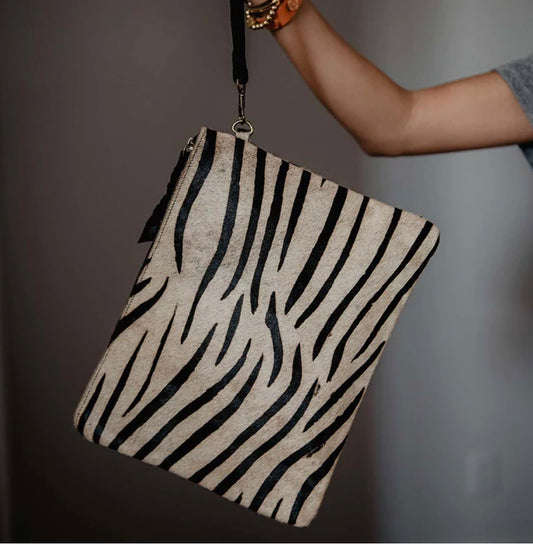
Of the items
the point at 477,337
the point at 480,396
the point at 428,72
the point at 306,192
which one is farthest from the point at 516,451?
the point at 306,192

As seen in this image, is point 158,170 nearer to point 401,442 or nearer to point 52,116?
point 52,116

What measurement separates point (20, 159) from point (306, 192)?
0.80 metres

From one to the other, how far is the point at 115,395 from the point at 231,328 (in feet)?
0.41

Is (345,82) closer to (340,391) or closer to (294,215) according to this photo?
(294,215)

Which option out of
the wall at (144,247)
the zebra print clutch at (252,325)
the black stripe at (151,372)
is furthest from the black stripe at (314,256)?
the wall at (144,247)

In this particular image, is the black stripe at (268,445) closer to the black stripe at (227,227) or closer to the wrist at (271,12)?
the black stripe at (227,227)

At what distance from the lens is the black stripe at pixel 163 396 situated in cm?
59

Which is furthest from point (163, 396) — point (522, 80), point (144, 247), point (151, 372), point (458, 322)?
point (458, 322)

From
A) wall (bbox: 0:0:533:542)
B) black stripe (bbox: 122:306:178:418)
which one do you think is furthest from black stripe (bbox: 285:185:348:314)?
wall (bbox: 0:0:533:542)

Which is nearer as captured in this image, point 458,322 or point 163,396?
point 163,396

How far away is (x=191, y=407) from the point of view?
1.98 ft

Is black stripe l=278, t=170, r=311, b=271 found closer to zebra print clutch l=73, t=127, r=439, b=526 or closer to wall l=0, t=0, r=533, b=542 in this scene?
zebra print clutch l=73, t=127, r=439, b=526

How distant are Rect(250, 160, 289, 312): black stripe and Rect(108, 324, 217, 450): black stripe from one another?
0.05 metres

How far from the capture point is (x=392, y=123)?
63 cm
